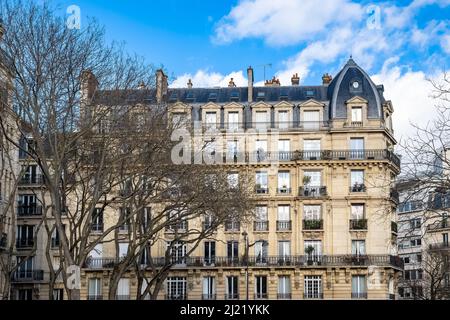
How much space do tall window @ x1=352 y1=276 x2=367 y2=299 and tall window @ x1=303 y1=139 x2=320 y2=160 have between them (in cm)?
997

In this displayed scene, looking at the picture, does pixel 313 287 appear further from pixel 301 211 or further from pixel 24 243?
pixel 24 243

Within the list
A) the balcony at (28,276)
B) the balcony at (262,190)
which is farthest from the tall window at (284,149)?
the balcony at (28,276)

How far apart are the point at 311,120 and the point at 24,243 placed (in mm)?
25388

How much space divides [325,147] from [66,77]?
38436mm

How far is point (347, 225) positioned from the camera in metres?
65.6

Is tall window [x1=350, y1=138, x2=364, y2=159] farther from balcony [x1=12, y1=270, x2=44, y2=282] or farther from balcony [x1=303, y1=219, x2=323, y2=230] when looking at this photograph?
balcony [x1=12, y1=270, x2=44, y2=282]

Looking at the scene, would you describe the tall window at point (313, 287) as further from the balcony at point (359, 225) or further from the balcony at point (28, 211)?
the balcony at point (28, 211)

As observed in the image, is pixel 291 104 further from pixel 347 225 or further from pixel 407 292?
pixel 407 292

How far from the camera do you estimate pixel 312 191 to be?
66.4 meters

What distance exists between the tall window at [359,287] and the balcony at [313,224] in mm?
4689

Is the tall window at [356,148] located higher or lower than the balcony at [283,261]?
higher

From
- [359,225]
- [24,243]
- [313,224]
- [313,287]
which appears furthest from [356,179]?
[24,243]

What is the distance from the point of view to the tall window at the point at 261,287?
65188 mm
